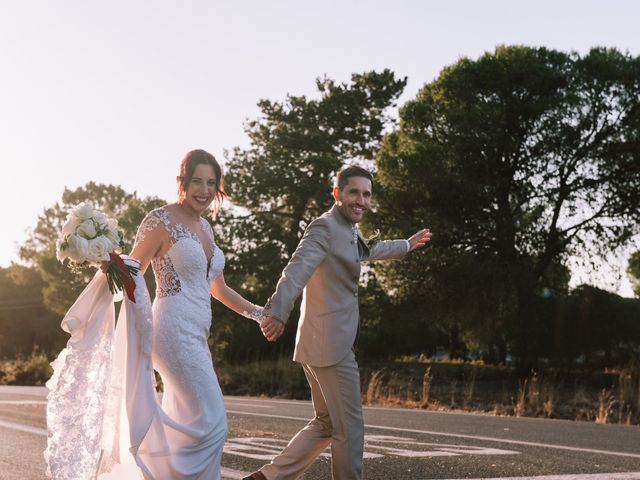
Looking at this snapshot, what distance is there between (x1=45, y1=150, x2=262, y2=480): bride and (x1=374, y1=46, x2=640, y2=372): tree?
22953 millimetres

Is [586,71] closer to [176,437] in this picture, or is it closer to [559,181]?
[559,181]

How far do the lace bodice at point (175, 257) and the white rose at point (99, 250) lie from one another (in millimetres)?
281

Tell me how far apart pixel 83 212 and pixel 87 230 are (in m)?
0.22

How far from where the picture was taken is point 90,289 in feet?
19.2

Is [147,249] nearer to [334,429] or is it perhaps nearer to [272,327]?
[272,327]

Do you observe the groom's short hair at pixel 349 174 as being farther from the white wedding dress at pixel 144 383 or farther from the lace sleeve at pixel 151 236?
the lace sleeve at pixel 151 236

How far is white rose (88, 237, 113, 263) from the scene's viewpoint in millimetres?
5652

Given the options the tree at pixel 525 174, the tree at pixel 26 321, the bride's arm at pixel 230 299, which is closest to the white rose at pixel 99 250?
the bride's arm at pixel 230 299

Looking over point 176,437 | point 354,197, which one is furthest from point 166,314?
point 354,197

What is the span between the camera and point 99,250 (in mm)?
5652

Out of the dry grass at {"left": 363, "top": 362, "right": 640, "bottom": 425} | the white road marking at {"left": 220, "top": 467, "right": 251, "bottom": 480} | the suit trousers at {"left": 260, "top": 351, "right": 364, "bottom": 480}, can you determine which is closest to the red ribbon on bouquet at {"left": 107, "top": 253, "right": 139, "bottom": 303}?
the suit trousers at {"left": 260, "top": 351, "right": 364, "bottom": 480}

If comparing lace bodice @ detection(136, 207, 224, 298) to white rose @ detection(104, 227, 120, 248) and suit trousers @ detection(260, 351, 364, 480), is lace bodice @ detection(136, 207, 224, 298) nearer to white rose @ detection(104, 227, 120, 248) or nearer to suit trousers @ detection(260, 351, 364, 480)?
white rose @ detection(104, 227, 120, 248)

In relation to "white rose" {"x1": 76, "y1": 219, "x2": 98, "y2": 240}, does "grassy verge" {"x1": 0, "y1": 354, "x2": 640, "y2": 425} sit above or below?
below

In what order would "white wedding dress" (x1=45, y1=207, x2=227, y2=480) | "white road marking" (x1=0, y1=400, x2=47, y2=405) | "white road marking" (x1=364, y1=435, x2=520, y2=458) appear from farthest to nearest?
"white road marking" (x1=0, y1=400, x2=47, y2=405)
"white road marking" (x1=364, y1=435, x2=520, y2=458)
"white wedding dress" (x1=45, y1=207, x2=227, y2=480)
